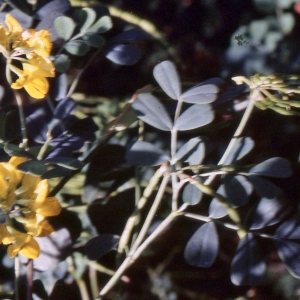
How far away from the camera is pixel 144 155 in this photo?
64 cm

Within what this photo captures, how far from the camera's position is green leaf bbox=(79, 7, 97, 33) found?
741mm

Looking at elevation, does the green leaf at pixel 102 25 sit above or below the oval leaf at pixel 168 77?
above

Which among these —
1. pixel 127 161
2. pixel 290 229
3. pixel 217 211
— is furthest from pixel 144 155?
pixel 290 229

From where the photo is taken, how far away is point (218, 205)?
0.64 metres

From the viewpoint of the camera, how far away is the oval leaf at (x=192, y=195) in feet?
1.97

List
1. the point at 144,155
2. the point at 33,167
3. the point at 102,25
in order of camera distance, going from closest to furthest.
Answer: the point at 33,167 → the point at 144,155 → the point at 102,25

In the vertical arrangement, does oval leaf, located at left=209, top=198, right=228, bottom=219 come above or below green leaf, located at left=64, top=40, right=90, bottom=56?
below

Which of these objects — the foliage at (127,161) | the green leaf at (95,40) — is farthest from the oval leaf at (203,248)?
the green leaf at (95,40)

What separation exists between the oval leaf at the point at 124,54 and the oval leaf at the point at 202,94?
0.14 m

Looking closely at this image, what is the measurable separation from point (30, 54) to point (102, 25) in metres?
0.15

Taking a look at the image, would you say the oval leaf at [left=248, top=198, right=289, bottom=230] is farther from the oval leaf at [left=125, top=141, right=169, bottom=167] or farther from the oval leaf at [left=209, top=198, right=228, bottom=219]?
the oval leaf at [left=125, top=141, right=169, bottom=167]

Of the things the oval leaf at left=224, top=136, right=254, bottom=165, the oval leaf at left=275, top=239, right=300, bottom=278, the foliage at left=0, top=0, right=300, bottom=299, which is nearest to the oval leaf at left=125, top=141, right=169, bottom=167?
the foliage at left=0, top=0, right=300, bottom=299

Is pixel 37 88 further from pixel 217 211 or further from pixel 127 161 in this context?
pixel 217 211

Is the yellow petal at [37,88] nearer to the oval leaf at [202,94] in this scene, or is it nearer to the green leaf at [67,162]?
the green leaf at [67,162]
